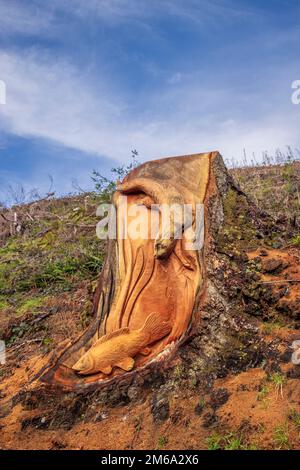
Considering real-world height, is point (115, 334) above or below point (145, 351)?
above

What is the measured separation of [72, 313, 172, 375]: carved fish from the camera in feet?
11.3

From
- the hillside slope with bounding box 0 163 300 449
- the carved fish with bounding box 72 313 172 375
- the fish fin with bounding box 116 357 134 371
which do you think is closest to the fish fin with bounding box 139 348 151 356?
the carved fish with bounding box 72 313 172 375

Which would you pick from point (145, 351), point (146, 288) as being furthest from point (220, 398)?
point (146, 288)

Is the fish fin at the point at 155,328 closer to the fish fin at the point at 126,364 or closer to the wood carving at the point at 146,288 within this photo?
the wood carving at the point at 146,288

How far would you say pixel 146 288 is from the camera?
367cm

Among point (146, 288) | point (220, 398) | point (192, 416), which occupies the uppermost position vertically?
point (146, 288)

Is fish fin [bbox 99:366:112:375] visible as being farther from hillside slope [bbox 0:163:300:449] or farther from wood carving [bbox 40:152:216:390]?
hillside slope [bbox 0:163:300:449]

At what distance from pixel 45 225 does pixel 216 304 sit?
8746mm

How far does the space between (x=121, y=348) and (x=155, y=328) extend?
1.07ft

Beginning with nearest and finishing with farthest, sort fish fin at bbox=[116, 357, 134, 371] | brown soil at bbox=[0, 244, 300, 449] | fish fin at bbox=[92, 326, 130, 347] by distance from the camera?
brown soil at bbox=[0, 244, 300, 449]
fish fin at bbox=[116, 357, 134, 371]
fish fin at bbox=[92, 326, 130, 347]

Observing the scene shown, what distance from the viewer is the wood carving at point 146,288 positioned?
3473 millimetres

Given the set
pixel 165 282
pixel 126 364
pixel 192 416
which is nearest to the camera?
pixel 192 416

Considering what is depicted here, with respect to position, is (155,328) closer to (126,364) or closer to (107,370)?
(126,364)

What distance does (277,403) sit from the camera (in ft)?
9.41
